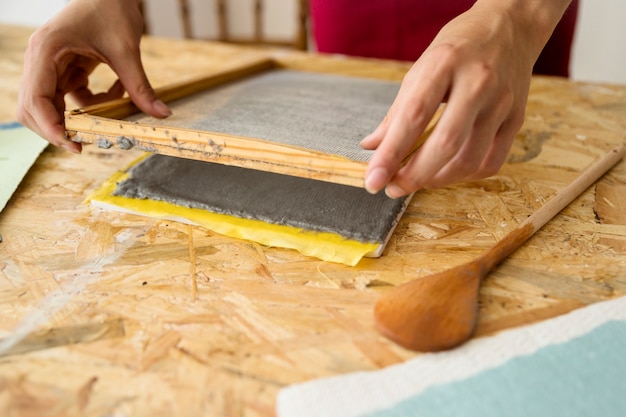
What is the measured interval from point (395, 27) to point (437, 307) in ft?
2.99

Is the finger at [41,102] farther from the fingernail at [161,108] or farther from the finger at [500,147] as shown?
the finger at [500,147]

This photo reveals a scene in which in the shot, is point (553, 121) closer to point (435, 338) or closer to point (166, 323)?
point (435, 338)

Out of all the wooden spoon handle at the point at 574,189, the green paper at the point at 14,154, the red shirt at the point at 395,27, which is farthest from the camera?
the red shirt at the point at 395,27

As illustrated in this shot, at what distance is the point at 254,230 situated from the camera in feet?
1.95

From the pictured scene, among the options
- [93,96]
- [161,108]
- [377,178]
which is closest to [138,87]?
[161,108]

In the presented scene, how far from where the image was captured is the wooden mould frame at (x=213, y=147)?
0.51 meters

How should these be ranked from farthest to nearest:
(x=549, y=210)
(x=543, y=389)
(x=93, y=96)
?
(x=93, y=96) → (x=549, y=210) → (x=543, y=389)

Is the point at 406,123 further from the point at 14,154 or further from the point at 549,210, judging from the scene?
the point at 14,154

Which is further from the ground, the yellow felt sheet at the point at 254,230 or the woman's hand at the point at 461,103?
the woman's hand at the point at 461,103

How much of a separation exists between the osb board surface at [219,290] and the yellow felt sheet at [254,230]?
1 centimetres

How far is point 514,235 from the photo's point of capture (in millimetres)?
566

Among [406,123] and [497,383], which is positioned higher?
[406,123]

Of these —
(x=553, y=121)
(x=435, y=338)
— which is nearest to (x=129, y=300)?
(x=435, y=338)

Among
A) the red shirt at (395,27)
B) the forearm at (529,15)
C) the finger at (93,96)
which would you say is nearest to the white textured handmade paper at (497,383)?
the forearm at (529,15)
